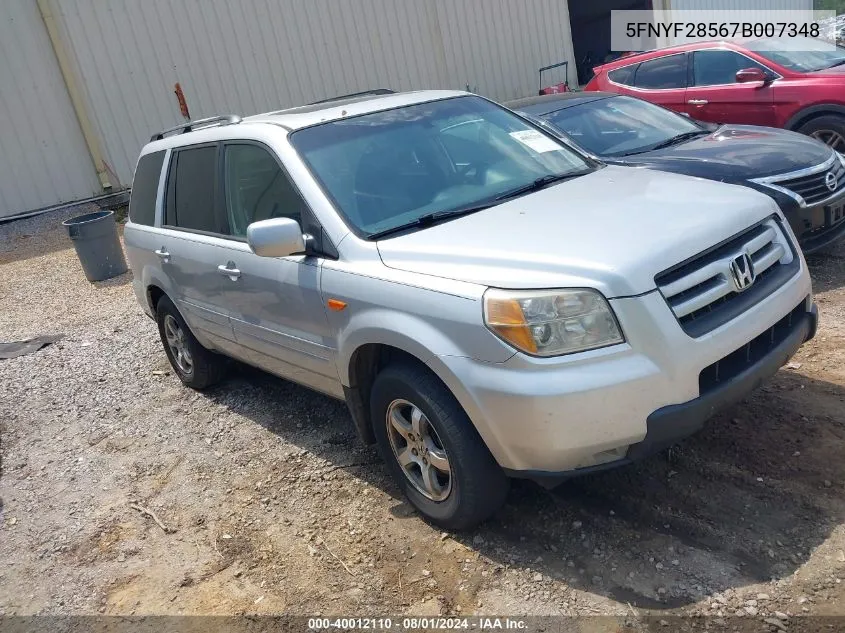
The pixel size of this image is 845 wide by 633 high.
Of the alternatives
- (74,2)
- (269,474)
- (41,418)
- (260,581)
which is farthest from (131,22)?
(260,581)

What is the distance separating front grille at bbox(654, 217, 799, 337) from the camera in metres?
2.83

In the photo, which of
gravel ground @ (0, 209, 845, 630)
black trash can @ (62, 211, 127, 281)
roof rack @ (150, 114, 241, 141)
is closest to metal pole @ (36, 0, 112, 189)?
black trash can @ (62, 211, 127, 281)

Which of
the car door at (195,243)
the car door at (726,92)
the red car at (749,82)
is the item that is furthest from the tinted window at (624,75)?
the car door at (195,243)

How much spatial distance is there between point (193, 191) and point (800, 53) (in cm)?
711

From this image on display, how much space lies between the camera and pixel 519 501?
350 cm

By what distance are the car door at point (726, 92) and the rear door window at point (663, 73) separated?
134 mm

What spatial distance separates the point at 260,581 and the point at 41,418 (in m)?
3.09

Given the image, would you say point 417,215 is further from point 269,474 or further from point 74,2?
point 74,2

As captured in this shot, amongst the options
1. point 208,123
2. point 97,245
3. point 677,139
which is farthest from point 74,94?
point 677,139

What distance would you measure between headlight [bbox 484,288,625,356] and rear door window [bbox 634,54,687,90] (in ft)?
22.6

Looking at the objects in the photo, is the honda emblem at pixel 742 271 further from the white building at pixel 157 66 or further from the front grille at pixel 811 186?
the white building at pixel 157 66

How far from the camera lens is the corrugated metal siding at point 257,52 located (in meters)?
11.2

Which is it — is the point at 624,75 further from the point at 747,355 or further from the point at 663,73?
the point at 747,355

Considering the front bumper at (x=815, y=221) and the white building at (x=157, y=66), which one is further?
the white building at (x=157, y=66)
